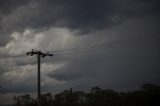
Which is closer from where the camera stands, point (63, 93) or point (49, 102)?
point (49, 102)

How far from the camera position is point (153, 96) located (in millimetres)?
45906

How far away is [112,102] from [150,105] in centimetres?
902

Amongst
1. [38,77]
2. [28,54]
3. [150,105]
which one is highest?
[28,54]

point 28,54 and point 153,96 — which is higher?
point 28,54

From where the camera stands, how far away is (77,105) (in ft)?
205

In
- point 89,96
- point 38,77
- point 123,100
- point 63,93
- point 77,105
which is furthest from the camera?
point 63,93

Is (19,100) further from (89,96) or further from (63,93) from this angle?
(89,96)

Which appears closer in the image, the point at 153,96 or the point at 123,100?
the point at 153,96

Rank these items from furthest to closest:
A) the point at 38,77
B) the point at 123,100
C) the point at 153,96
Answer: the point at 123,100 → the point at 153,96 → the point at 38,77

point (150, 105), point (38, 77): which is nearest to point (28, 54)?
point (38, 77)

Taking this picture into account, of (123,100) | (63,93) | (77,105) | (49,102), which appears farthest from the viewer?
(63,93)

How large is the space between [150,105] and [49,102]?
98.9ft

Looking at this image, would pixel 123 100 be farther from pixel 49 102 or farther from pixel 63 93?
pixel 63 93

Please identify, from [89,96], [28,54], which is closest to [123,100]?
[28,54]
